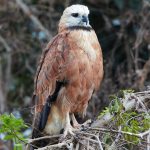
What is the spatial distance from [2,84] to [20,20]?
963 mm

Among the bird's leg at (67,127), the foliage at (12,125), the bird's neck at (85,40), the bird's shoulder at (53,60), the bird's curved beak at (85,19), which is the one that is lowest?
the bird's leg at (67,127)

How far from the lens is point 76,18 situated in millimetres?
6055

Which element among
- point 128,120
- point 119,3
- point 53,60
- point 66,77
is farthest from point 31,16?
point 128,120

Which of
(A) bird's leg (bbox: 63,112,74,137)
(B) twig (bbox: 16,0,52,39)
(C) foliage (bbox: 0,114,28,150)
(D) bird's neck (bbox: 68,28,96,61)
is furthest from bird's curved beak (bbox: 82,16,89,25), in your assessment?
(B) twig (bbox: 16,0,52,39)

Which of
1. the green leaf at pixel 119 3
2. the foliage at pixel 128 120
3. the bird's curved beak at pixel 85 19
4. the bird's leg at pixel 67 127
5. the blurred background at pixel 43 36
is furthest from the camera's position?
the green leaf at pixel 119 3

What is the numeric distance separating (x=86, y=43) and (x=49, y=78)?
441mm

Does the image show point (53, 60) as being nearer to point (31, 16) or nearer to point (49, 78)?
point (49, 78)

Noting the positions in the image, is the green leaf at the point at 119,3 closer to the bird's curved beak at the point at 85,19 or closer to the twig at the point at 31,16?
the twig at the point at 31,16

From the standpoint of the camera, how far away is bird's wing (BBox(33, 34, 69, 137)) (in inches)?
227

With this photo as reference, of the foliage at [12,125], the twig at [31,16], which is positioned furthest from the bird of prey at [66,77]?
the twig at [31,16]

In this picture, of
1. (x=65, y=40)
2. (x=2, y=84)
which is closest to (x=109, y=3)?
(x=2, y=84)

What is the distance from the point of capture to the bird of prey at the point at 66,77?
225 inches

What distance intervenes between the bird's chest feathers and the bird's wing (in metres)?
0.11

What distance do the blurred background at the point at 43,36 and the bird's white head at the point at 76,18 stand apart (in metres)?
1.42
